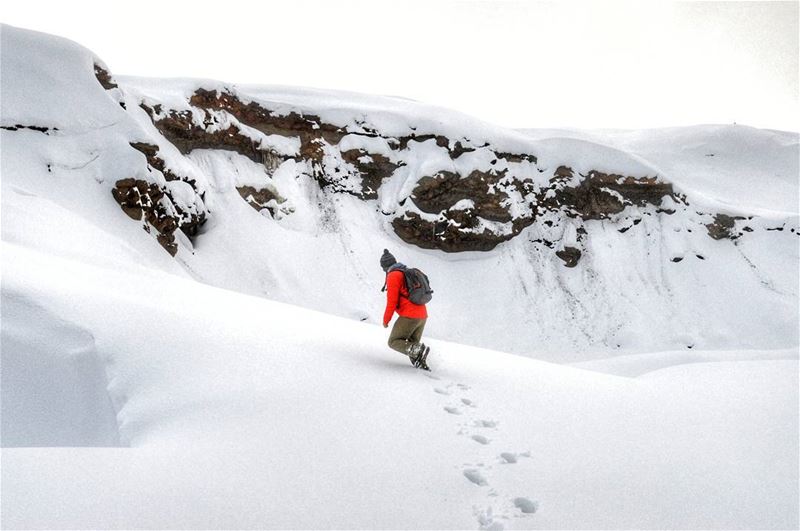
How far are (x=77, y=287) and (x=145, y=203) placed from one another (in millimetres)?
13060

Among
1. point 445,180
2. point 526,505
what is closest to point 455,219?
point 445,180

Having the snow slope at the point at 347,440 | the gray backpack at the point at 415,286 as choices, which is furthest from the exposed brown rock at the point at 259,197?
the gray backpack at the point at 415,286

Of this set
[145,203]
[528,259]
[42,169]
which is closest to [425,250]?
[528,259]

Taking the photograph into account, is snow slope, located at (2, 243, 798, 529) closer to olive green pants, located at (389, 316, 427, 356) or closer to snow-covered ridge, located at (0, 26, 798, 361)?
olive green pants, located at (389, 316, 427, 356)

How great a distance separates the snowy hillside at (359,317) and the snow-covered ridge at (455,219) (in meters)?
0.13

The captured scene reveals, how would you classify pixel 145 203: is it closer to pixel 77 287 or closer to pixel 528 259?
pixel 77 287

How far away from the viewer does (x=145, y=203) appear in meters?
16.2

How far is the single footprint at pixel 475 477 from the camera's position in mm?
2972

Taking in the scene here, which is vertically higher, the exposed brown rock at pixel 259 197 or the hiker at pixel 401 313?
the hiker at pixel 401 313

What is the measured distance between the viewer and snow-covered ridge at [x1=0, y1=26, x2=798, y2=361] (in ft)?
63.9

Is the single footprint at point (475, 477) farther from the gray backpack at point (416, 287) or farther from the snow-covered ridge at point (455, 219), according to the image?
the snow-covered ridge at point (455, 219)

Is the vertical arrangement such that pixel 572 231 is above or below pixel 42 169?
below

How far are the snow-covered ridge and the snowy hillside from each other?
A: 133 millimetres

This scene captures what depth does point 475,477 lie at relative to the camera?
3004mm
